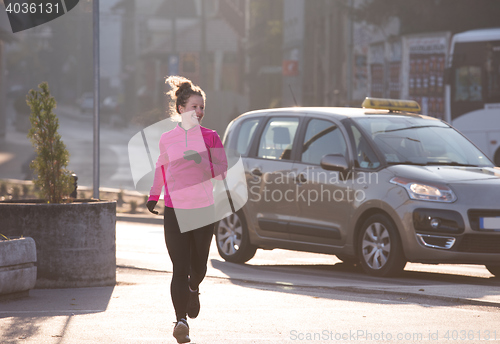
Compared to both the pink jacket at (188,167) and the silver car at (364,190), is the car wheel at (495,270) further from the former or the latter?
the pink jacket at (188,167)

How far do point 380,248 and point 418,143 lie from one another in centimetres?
129

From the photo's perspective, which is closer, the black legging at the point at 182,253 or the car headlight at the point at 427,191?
the black legging at the point at 182,253

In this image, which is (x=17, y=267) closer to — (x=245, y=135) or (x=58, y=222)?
(x=58, y=222)

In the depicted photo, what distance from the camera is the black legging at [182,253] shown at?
6.18 m

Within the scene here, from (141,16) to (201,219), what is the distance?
84.1 m

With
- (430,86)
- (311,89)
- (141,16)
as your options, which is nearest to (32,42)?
(141,16)

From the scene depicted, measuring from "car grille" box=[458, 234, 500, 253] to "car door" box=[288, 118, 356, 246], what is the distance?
1.26 meters

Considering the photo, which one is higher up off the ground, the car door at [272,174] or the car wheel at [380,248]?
the car door at [272,174]

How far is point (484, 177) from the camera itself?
9406 mm

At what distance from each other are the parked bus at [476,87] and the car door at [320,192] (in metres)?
13.6

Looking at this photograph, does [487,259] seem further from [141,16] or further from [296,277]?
[141,16]

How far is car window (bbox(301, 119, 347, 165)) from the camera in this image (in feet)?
33.2

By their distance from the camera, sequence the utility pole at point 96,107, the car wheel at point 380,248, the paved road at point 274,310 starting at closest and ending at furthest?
the paved road at point 274,310
the car wheel at point 380,248
the utility pole at point 96,107

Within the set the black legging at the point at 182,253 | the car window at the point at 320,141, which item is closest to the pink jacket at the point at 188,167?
the black legging at the point at 182,253
